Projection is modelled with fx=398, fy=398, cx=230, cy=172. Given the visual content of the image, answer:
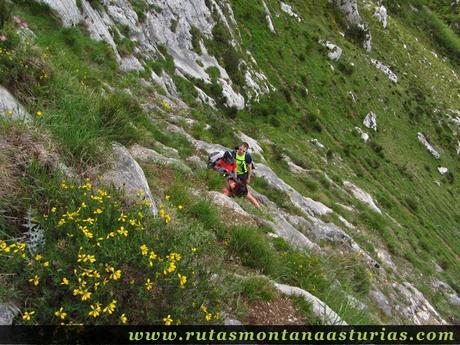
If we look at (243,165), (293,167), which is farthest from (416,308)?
(243,165)

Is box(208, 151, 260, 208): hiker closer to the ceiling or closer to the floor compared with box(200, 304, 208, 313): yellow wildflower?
closer to the floor

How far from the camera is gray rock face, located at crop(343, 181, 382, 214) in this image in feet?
88.4

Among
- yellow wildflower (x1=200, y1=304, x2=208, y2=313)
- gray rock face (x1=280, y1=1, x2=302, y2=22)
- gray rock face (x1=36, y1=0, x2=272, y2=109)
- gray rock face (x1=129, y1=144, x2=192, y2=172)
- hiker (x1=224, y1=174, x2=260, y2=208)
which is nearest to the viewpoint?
yellow wildflower (x1=200, y1=304, x2=208, y2=313)

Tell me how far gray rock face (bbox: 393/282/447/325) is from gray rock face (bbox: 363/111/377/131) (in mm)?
24182

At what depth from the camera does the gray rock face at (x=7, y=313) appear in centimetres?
413

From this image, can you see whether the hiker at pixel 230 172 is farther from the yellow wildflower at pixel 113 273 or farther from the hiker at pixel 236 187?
the yellow wildflower at pixel 113 273

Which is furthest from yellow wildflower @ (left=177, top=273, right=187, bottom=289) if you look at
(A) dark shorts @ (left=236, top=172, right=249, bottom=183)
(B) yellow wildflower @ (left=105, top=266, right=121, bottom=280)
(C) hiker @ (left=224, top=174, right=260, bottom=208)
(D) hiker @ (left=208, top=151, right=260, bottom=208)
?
(A) dark shorts @ (left=236, top=172, right=249, bottom=183)

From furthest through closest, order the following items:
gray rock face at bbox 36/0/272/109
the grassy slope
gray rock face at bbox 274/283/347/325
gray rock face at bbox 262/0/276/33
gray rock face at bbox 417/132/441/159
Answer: gray rock face at bbox 417/132/441/159 → gray rock face at bbox 262/0/276/33 → the grassy slope → gray rock face at bbox 36/0/272/109 → gray rock face at bbox 274/283/347/325

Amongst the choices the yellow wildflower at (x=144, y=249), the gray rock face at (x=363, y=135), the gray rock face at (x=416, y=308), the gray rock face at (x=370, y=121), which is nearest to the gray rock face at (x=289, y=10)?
the gray rock face at (x=370, y=121)

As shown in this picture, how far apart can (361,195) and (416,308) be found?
10.8m

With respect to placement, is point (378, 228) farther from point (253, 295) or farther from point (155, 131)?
point (253, 295)

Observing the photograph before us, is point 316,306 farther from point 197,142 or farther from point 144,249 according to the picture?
point 197,142

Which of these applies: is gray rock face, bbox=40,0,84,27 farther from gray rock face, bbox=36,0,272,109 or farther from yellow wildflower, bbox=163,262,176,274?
yellow wildflower, bbox=163,262,176,274

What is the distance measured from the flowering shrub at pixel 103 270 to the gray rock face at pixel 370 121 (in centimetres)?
3913
